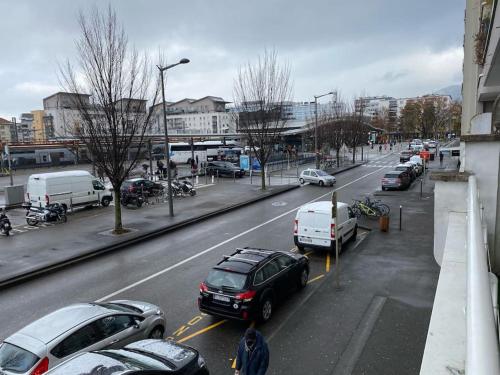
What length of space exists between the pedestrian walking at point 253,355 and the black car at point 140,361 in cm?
87

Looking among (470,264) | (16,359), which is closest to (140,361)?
(16,359)

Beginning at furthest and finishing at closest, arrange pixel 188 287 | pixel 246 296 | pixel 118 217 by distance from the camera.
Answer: pixel 118 217 < pixel 188 287 < pixel 246 296

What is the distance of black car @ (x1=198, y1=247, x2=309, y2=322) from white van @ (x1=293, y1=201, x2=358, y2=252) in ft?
12.5

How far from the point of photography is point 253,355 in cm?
639

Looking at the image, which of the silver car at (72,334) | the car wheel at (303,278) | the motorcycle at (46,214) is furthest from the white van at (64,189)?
the car wheel at (303,278)

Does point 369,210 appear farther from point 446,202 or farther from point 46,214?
point 46,214

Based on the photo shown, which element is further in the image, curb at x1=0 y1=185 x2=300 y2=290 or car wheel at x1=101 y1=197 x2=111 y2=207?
car wheel at x1=101 y1=197 x2=111 y2=207

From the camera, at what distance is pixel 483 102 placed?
19.7m

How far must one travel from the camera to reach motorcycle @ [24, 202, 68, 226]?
2106 centimetres

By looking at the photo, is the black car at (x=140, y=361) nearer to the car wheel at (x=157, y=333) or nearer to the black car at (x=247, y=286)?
the car wheel at (x=157, y=333)

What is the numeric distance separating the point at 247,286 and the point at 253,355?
2.97 meters

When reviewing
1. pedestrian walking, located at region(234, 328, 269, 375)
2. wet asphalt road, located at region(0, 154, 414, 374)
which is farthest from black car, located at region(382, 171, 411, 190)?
pedestrian walking, located at region(234, 328, 269, 375)

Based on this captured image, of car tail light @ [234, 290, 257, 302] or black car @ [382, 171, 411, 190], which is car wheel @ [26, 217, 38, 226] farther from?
black car @ [382, 171, 411, 190]

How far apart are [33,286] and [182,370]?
A: 8.56m
